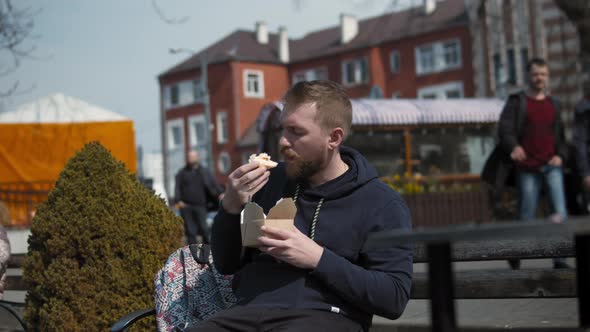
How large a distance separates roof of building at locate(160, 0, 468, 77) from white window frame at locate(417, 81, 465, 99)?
12.6 ft

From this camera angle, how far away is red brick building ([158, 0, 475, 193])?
56719 mm

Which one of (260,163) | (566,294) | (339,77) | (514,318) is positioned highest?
(339,77)

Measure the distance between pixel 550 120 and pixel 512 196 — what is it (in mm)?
7965

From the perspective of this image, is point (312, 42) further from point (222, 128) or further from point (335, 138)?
point (335, 138)

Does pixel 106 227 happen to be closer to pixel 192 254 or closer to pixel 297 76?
pixel 192 254

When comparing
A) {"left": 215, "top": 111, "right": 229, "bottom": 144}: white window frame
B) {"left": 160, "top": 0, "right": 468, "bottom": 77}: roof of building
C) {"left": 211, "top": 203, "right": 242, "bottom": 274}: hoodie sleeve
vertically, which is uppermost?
{"left": 160, "top": 0, "right": 468, "bottom": 77}: roof of building

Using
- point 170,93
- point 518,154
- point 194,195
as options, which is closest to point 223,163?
point 170,93

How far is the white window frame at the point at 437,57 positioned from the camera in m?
55.2

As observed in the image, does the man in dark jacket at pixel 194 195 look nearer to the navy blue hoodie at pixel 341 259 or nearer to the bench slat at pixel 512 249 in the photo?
the bench slat at pixel 512 249

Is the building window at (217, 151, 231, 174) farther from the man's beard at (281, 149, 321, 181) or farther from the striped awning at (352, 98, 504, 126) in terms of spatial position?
the man's beard at (281, 149, 321, 181)

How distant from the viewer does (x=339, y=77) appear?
64.5 metres

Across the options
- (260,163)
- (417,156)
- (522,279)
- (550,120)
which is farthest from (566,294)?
(417,156)

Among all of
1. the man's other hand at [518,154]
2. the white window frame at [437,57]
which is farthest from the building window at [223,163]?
the man's other hand at [518,154]

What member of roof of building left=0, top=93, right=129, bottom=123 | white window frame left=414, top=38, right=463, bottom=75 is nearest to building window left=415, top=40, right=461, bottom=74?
white window frame left=414, top=38, right=463, bottom=75
